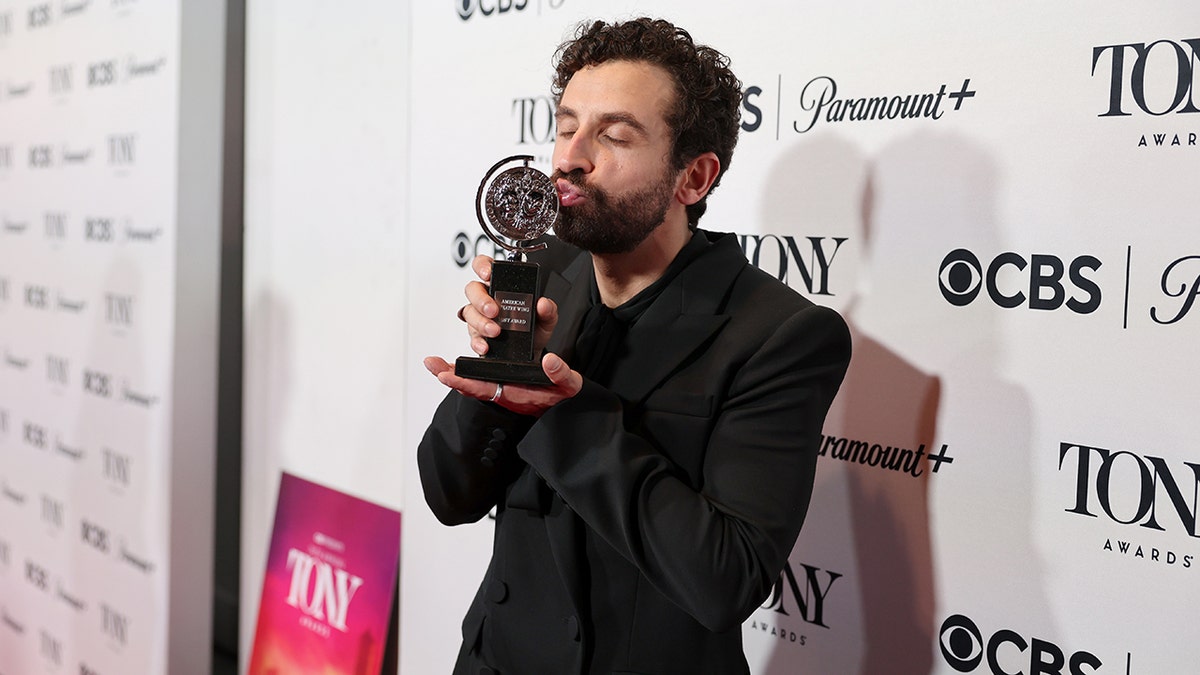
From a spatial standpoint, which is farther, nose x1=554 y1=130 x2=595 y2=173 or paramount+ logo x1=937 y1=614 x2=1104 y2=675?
paramount+ logo x1=937 y1=614 x2=1104 y2=675

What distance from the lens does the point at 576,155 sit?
5.06 feet

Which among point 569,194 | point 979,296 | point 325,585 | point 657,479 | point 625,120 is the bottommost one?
point 325,585

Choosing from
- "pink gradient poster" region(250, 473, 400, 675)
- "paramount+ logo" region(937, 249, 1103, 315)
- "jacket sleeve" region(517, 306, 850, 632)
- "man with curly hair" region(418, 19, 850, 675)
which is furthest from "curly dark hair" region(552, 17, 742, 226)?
"pink gradient poster" region(250, 473, 400, 675)

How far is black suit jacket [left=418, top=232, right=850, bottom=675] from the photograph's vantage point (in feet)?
4.59

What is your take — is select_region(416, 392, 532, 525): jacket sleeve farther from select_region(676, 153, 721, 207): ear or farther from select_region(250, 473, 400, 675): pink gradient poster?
select_region(250, 473, 400, 675): pink gradient poster

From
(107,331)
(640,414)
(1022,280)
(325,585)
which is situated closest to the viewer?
(640,414)

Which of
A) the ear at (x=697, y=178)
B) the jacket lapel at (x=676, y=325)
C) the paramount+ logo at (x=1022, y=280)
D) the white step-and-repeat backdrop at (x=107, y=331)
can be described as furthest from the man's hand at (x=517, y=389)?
the white step-and-repeat backdrop at (x=107, y=331)

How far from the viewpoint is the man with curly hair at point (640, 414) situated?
55.4 inches

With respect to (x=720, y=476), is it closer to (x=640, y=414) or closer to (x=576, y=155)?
(x=640, y=414)

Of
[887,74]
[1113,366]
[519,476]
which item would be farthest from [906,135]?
[519,476]

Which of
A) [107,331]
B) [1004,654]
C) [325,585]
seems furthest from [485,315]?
[107,331]

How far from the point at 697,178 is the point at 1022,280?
2.11ft

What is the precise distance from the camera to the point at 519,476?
5.34 feet

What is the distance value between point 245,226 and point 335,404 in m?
0.83
